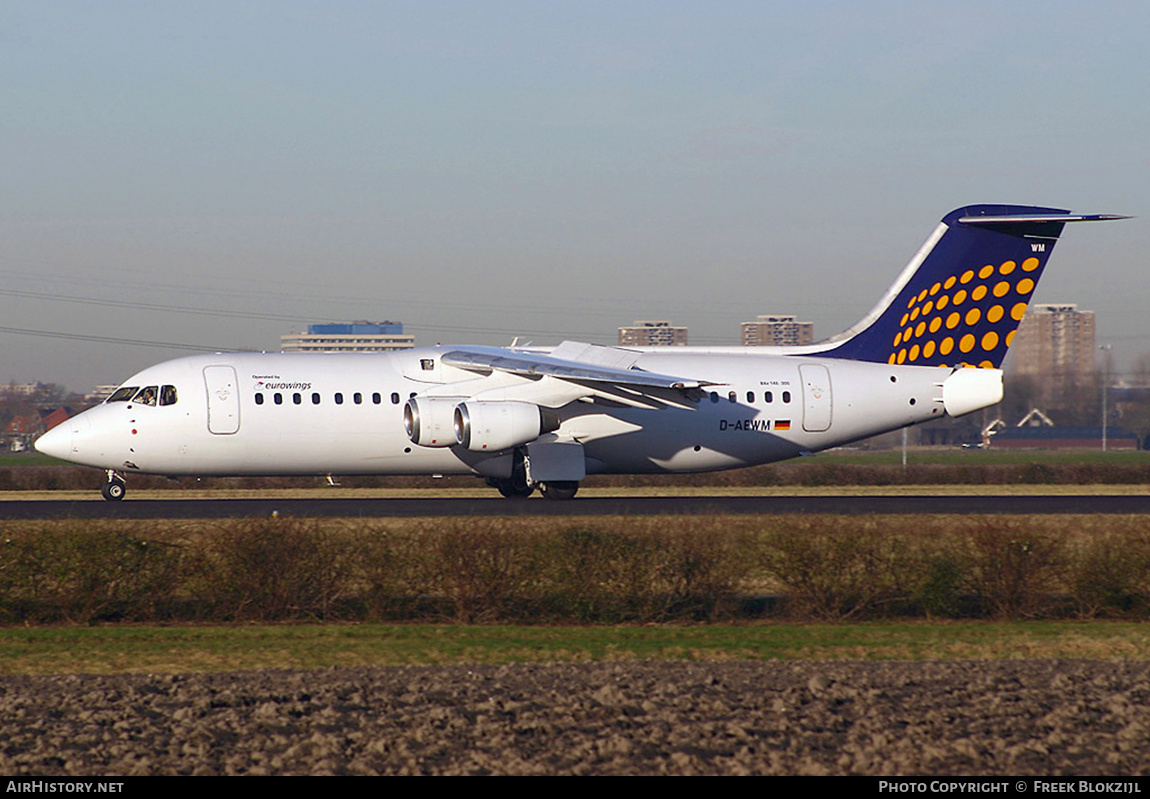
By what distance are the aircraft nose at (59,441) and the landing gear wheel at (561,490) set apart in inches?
386

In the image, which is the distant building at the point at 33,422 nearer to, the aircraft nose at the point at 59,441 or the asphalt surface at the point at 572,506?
the aircraft nose at the point at 59,441

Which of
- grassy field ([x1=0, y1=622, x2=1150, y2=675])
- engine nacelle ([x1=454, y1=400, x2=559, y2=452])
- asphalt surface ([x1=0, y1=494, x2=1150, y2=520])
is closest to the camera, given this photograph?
grassy field ([x1=0, y1=622, x2=1150, y2=675])

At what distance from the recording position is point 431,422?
25625 millimetres

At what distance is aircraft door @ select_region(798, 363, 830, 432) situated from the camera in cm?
2870

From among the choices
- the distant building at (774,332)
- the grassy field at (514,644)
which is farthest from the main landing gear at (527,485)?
the distant building at (774,332)

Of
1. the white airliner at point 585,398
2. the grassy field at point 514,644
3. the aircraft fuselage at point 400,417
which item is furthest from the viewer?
the aircraft fuselage at point 400,417

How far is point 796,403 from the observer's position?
94.1 ft

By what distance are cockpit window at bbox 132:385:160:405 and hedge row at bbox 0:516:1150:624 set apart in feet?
39.2

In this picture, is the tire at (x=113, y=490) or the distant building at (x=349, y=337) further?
the distant building at (x=349, y=337)

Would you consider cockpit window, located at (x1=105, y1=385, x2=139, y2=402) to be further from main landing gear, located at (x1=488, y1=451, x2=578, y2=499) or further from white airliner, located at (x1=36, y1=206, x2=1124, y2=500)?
main landing gear, located at (x1=488, y1=451, x2=578, y2=499)

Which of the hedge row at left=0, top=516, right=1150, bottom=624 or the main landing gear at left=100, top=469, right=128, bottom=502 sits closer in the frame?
the hedge row at left=0, top=516, right=1150, bottom=624

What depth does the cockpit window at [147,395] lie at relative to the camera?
26.8 meters

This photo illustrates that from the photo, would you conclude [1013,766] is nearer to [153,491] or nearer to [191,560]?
[191,560]

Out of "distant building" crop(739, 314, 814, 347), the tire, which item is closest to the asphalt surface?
the tire
